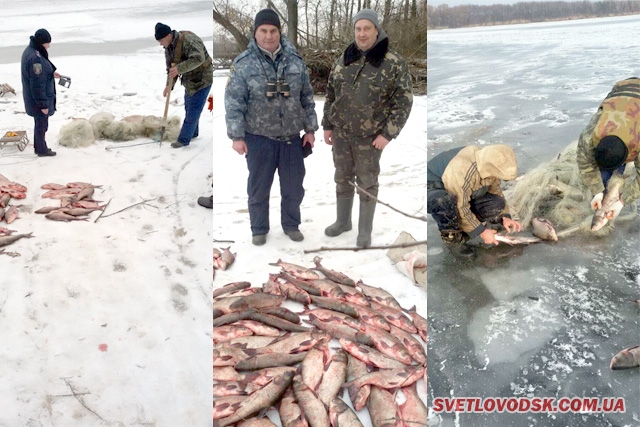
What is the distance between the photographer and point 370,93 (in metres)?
1.88

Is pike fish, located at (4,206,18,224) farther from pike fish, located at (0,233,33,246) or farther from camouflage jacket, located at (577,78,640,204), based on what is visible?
camouflage jacket, located at (577,78,640,204)

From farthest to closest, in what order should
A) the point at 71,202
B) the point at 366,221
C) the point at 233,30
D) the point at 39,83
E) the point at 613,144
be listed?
the point at 39,83 → the point at 71,202 → the point at 613,144 → the point at 366,221 → the point at 233,30

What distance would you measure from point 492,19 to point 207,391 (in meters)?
Result: 1.88

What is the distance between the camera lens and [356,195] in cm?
204

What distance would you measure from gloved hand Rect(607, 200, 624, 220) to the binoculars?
1828 mm

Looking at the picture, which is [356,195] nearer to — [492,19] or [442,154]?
[442,154]

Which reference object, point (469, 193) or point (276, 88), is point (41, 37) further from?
point (469, 193)

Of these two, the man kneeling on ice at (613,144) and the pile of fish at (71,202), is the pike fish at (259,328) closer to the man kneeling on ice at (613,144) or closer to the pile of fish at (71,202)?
the man kneeling on ice at (613,144)

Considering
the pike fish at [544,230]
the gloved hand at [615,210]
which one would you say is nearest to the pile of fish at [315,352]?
the pike fish at [544,230]

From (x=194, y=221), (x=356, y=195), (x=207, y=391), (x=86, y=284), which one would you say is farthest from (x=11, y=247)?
(x=356, y=195)

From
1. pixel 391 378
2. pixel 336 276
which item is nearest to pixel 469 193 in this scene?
pixel 336 276

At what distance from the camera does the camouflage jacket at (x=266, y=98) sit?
179 cm

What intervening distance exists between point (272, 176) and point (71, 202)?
102 inches

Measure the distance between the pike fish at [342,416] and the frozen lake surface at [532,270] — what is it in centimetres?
39
